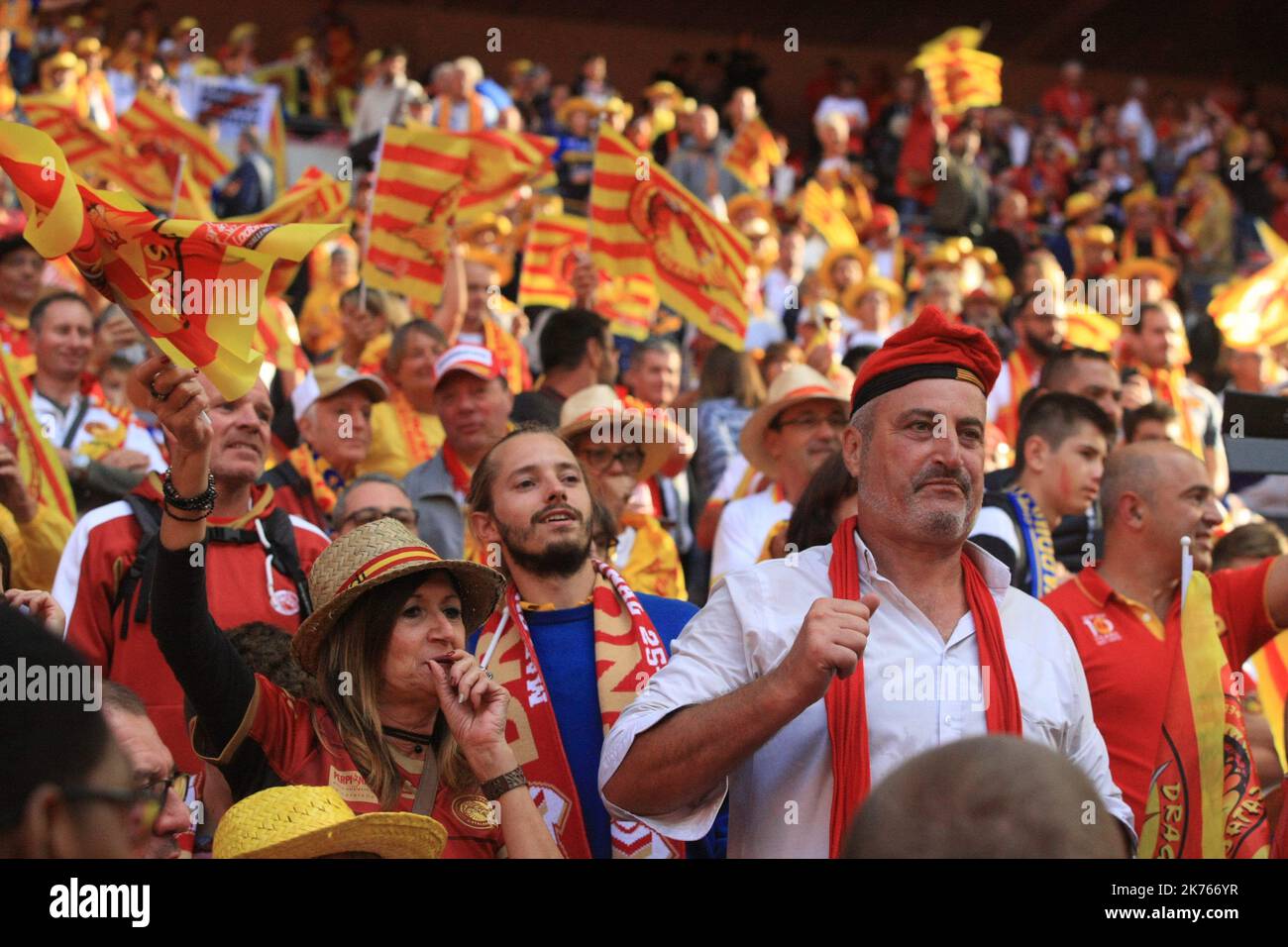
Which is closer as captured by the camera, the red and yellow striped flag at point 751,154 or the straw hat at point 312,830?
the straw hat at point 312,830

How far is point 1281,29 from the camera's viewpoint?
2323 cm

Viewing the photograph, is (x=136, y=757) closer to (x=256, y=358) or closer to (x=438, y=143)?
(x=256, y=358)

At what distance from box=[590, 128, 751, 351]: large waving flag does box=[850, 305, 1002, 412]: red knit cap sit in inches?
161

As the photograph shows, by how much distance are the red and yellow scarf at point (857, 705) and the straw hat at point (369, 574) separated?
989 millimetres

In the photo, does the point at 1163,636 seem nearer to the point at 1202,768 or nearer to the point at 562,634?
the point at 1202,768

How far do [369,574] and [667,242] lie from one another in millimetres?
4446

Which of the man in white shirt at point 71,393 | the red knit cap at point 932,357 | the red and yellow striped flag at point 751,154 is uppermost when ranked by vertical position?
the red and yellow striped flag at point 751,154

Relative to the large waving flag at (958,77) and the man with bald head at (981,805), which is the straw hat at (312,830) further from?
the large waving flag at (958,77)

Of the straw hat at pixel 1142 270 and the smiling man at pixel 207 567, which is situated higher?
the straw hat at pixel 1142 270

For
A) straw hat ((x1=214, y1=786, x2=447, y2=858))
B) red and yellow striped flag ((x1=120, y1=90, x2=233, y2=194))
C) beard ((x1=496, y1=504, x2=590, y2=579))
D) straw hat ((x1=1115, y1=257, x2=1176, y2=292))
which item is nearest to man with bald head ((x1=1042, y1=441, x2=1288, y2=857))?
beard ((x1=496, y1=504, x2=590, y2=579))

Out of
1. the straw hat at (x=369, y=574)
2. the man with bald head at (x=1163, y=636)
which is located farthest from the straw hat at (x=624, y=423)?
the straw hat at (x=369, y=574)

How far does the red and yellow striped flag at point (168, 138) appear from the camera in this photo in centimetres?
952

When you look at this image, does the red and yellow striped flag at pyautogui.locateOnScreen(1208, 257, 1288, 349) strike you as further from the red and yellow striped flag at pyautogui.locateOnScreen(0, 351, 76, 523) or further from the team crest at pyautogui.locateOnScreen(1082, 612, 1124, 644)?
the red and yellow striped flag at pyautogui.locateOnScreen(0, 351, 76, 523)
